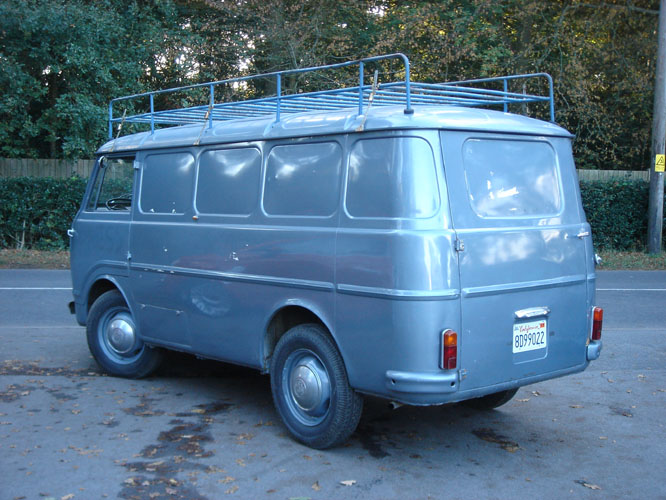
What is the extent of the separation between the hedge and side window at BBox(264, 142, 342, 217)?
13.8 meters

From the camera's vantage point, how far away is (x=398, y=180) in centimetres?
482

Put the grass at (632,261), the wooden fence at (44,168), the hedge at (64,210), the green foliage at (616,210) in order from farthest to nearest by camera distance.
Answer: the wooden fence at (44,168)
the green foliage at (616,210)
the hedge at (64,210)
the grass at (632,261)

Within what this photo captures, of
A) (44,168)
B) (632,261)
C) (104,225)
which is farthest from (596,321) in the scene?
(44,168)

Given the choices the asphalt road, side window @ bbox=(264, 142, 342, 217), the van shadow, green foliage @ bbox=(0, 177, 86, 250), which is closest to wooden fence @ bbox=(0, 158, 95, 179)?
green foliage @ bbox=(0, 177, 86, 250)

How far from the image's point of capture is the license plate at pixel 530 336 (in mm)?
5094

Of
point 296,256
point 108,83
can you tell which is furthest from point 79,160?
point 296,256

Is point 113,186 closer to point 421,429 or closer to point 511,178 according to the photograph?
point 421,429

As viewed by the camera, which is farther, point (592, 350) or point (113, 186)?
point (113, 186)

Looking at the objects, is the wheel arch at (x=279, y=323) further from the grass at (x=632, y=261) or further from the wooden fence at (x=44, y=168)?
the wooden fence at (x=44, y=168)

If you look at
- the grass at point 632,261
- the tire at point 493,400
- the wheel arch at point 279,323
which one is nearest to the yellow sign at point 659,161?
the grass at point 632,261

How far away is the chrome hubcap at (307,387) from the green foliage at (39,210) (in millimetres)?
14116

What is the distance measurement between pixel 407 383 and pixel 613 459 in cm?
170

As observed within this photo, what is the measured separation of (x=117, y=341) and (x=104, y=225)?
111cm

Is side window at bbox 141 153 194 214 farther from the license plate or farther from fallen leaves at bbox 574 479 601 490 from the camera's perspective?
fallen leaves at bbox 574 479 601 490
